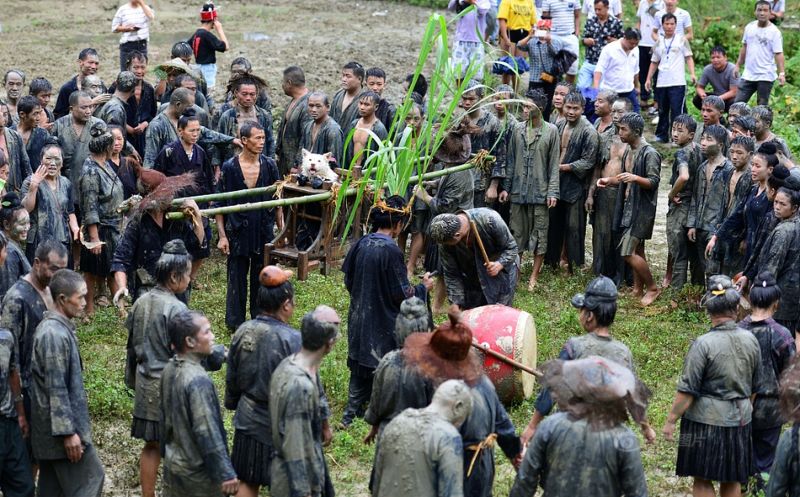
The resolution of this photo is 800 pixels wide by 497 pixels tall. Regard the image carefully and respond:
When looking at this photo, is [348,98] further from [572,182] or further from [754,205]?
[754,205]

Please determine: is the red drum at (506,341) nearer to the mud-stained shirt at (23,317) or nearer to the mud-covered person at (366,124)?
the mud-stained shirt at (23,317)

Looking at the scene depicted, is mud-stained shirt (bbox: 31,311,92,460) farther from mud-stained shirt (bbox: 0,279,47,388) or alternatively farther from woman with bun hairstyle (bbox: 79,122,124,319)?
woman with bun hairstyle (bbox: 79,122,124,319)

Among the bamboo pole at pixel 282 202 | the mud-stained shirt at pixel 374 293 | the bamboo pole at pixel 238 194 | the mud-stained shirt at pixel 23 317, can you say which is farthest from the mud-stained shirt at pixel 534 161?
the mud-stained shirt at pixel 23 317

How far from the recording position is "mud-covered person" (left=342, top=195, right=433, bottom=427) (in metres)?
8.61

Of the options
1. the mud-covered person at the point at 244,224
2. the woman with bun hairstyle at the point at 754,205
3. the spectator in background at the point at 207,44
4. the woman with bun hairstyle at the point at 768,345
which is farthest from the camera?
the spectator in background at the point at 207,44

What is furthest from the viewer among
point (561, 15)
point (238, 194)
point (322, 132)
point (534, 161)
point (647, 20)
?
point (647, 20)

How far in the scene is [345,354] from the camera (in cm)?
1017

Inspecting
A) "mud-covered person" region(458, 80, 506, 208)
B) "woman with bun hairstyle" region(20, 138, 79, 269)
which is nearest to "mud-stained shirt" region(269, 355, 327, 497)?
"woman with bun hairstyle" region(20, 138, 79, 269)

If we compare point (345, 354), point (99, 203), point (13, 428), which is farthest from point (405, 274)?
point (99, 203)

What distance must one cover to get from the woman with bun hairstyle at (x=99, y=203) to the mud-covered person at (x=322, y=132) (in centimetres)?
218

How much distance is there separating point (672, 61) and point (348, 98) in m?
5.29

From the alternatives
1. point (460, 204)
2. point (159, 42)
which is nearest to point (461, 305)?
point (460, 204)

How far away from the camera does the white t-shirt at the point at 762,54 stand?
53.2ft

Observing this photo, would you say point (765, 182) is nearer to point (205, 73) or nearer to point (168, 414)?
point (168, 414)
